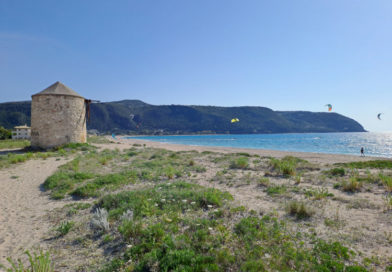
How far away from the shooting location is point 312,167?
12617mm

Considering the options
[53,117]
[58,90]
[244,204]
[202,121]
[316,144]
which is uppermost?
[202,121]

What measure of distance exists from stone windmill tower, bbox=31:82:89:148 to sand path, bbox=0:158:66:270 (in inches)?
420

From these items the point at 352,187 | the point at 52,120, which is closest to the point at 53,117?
the point at 52,120

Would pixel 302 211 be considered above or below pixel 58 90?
below

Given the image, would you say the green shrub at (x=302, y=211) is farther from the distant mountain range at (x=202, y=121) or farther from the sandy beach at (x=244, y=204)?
the distant mountain range at (x=202, y=121)

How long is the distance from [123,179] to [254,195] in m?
5.87

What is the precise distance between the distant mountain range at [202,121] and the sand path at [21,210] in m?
129

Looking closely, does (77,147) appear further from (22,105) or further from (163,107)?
(163,107)

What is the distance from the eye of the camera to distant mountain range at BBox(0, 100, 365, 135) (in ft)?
472

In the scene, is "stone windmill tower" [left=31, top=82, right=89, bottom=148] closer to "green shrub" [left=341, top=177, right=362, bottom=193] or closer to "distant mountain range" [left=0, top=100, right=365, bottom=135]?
"green shrub" [left=341, top=177, right=362, bottom=193]

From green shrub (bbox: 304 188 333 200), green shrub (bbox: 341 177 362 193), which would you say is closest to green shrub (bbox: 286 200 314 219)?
green shrub (bbox: 304 188 333 200)

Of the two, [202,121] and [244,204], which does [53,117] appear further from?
[202,121]

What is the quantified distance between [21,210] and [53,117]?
18167 millimetres

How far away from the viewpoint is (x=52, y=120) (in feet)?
71.1
